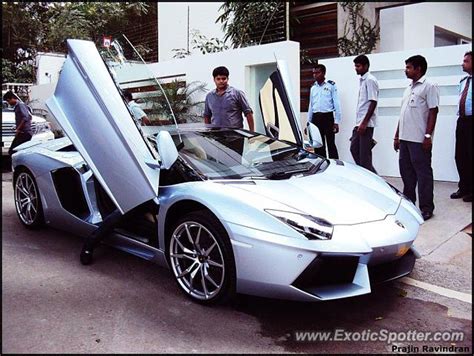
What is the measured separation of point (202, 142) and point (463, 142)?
3.53 metres

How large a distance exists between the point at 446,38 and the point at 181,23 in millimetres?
6440

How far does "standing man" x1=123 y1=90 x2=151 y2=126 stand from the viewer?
3.66m

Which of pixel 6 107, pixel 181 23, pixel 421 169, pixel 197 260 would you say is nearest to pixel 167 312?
pixel 197 260

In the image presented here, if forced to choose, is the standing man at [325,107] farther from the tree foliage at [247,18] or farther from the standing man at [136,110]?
the standing man at [136,110]

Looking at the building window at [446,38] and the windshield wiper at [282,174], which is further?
the building window at [446,38]

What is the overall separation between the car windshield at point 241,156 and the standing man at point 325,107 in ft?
10.3

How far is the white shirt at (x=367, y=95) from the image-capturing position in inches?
242

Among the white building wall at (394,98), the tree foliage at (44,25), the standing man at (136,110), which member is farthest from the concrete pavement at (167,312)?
the tree foliage at (44,25)

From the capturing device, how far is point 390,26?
30.9 feet

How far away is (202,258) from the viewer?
328 cm

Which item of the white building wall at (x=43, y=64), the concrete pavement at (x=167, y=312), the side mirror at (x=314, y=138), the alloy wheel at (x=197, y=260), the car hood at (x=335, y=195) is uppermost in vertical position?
the white building wall at (x=43, y=64)

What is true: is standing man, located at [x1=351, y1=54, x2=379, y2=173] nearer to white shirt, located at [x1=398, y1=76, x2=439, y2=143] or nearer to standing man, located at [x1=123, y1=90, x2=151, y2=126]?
white shirt, located at [x1=398, y1=76, x2=439, y2=143]

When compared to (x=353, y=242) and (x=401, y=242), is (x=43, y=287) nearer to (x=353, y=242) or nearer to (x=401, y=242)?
(x=353, y=242)

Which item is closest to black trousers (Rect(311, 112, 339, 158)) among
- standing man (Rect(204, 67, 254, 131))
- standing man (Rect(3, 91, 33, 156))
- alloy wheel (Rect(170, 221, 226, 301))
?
standing man (Rect(204, 67, 254, 131))
